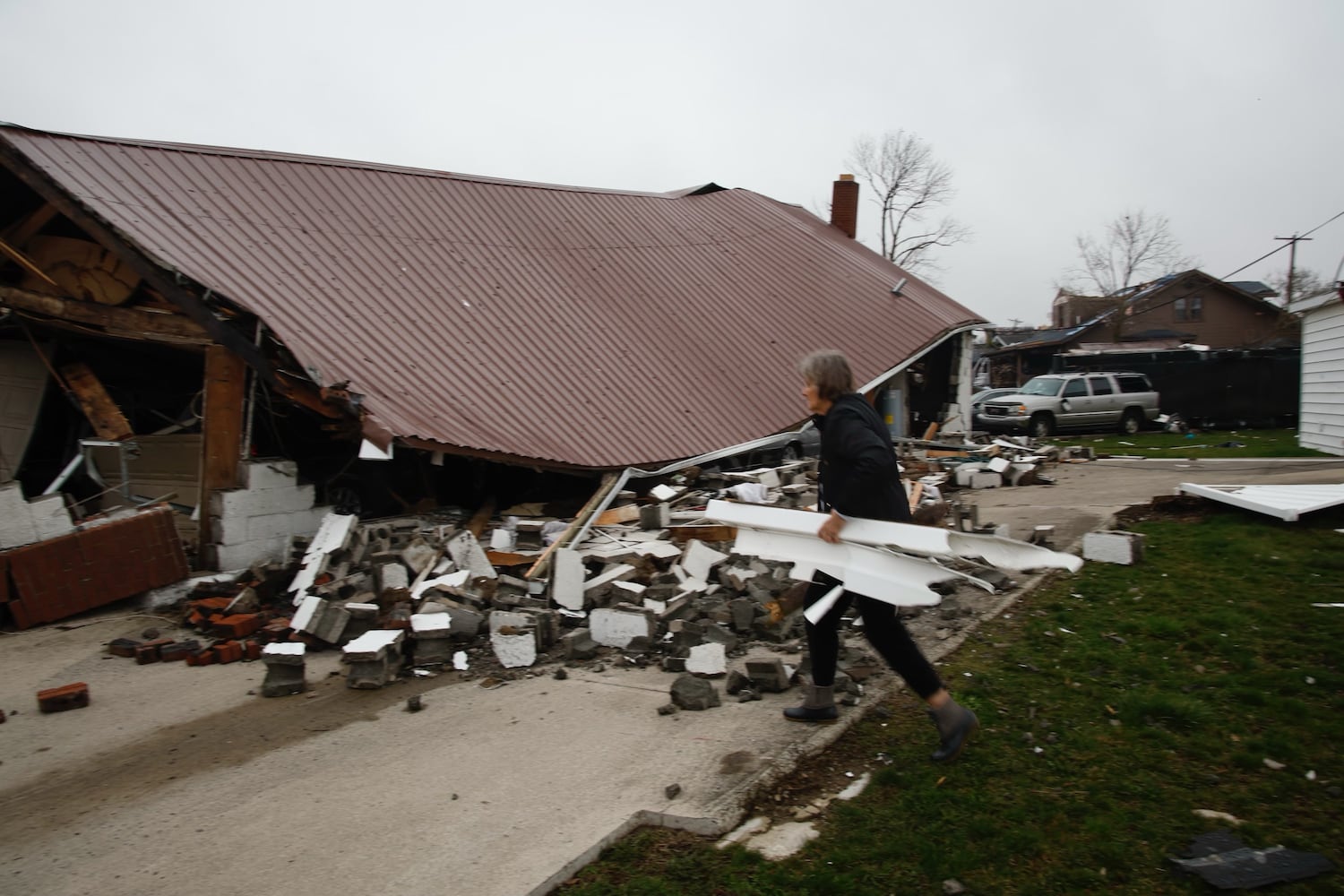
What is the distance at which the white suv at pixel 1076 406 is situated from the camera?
76.7ft

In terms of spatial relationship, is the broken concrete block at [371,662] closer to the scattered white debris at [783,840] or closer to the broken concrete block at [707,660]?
the broken concrete block at [707,660]

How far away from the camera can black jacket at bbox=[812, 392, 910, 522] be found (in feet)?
13.3

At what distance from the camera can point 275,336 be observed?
7.78 m

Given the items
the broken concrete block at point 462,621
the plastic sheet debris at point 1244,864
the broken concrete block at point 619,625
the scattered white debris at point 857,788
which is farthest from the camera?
the broken concrete block at point 462,621

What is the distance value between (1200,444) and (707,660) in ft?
64.9

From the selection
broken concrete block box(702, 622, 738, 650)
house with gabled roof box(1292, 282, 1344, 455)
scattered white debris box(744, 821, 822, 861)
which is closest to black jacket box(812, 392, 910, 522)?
scattered white debris box(744, 821, 822, 861)

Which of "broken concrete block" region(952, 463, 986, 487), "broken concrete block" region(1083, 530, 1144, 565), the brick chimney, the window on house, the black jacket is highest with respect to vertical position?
the window on house

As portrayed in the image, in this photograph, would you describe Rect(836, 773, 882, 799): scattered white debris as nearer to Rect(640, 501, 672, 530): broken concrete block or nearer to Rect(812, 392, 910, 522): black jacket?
Rect(812, 392, 910, 522): black jacket

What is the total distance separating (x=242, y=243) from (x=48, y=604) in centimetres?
420

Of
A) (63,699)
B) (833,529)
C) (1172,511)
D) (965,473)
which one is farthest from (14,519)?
(965,473)

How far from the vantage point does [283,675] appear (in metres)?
5.55

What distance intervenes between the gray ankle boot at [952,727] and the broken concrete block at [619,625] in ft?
8.26

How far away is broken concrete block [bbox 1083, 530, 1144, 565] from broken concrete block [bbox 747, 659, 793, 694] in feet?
13.2

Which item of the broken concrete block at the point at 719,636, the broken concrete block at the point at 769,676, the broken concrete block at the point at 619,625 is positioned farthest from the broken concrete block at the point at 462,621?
the broken concrete block at the point at 769,676
